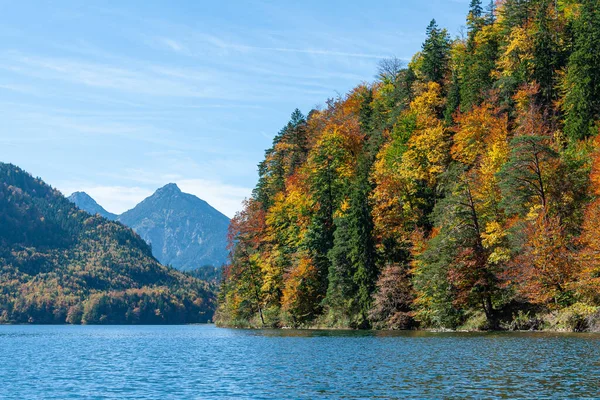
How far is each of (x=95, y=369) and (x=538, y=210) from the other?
41019 mm

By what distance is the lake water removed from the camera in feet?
85.1

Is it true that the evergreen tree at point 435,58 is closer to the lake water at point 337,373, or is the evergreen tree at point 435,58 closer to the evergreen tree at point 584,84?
the evergreen tree at point 584,84

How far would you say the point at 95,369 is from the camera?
129 ft

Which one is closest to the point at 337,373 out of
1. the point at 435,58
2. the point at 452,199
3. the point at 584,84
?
the point at 452,199

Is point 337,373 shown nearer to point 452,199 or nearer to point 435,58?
point 452,199

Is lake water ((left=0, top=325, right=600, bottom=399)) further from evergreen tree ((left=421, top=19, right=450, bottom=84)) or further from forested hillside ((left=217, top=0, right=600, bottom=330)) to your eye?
evergreen tree ((left=421, top=19, right=450, bottom=84))

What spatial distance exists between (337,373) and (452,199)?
1447 inches

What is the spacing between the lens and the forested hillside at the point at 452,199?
193 ft

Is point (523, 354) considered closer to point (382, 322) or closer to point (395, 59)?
point (382, 322)

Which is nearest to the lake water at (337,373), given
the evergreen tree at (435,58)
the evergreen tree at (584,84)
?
the evergreen tree at (584,84)

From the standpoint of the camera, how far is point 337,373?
32.5m

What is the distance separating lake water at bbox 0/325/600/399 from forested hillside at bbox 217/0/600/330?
1386 centimetres

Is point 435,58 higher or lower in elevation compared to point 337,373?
higher

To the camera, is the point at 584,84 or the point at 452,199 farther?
the point at 584,84
